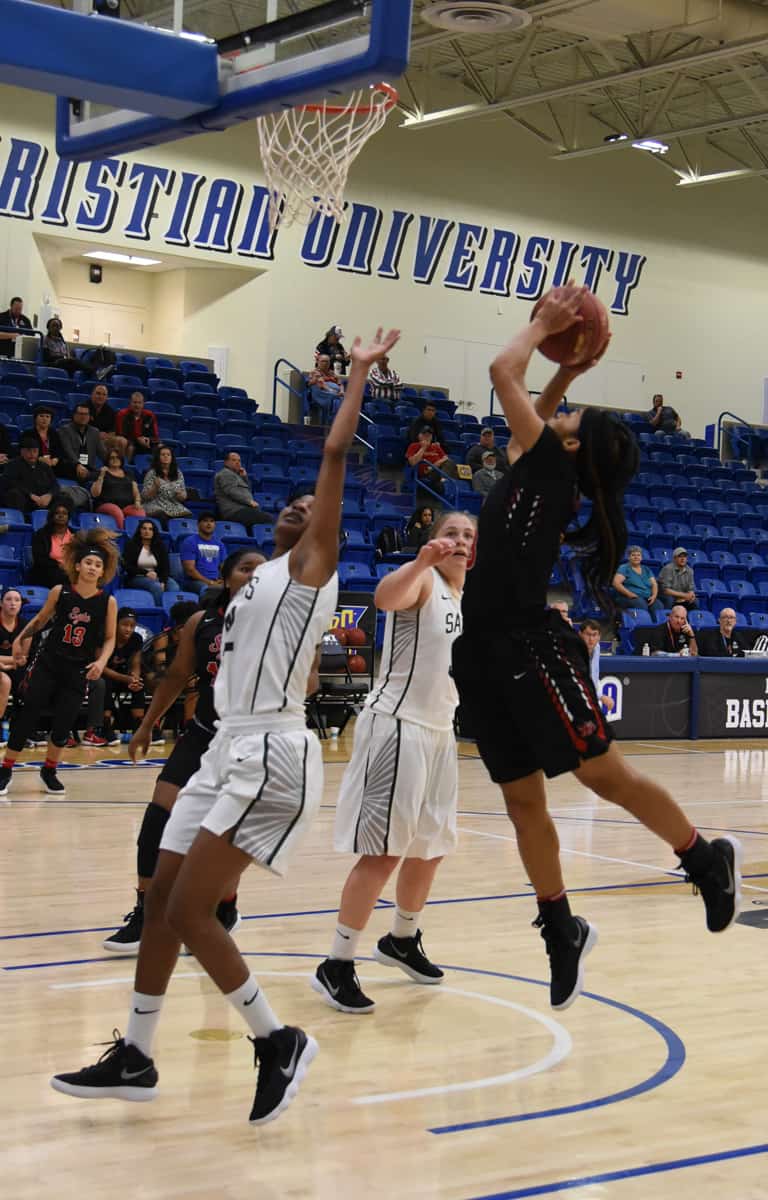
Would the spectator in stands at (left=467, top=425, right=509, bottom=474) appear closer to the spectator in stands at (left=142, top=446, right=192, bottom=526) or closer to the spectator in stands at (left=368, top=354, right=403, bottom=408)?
the spectator in stands at (left=368, top=354, right=403, bottom=408)

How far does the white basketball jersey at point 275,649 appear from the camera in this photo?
407 cm

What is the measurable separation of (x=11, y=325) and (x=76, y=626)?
378 inches

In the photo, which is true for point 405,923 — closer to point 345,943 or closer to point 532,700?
point 345,943

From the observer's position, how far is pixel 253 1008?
400 centimetres

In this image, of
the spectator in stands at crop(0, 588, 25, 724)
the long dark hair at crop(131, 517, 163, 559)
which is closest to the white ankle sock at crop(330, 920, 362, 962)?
the spectator in stands at crop(0, 588, 25, 724)

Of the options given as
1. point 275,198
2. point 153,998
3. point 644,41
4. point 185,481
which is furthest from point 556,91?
point 153,998

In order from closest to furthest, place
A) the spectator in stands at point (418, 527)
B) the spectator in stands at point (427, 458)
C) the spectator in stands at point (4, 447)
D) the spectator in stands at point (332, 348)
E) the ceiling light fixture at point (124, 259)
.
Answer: the spectator in stands at point (4, 447), the spectator in stands at point (418, 527), the spectator in stands at point (427, 458), the spectator in stands at point (332, 348), the ceiling light fixture at point (124, 259)

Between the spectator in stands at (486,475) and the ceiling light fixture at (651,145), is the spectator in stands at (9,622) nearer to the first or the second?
the spectator in stands at (486,475)

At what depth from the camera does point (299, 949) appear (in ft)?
20.5

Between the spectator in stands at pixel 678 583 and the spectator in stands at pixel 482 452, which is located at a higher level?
the spectator in stands at pixel 482 452

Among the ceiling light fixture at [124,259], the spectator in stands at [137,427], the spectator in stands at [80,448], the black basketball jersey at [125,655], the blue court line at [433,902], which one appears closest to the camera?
the blue court line at [433,902]

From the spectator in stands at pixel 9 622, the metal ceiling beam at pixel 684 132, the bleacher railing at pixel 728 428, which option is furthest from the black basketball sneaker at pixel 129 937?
the bleacher railing at pixel 728 428

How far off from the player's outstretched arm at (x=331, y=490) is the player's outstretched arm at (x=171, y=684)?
160 cm

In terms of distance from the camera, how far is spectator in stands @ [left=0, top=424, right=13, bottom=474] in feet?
49.4
